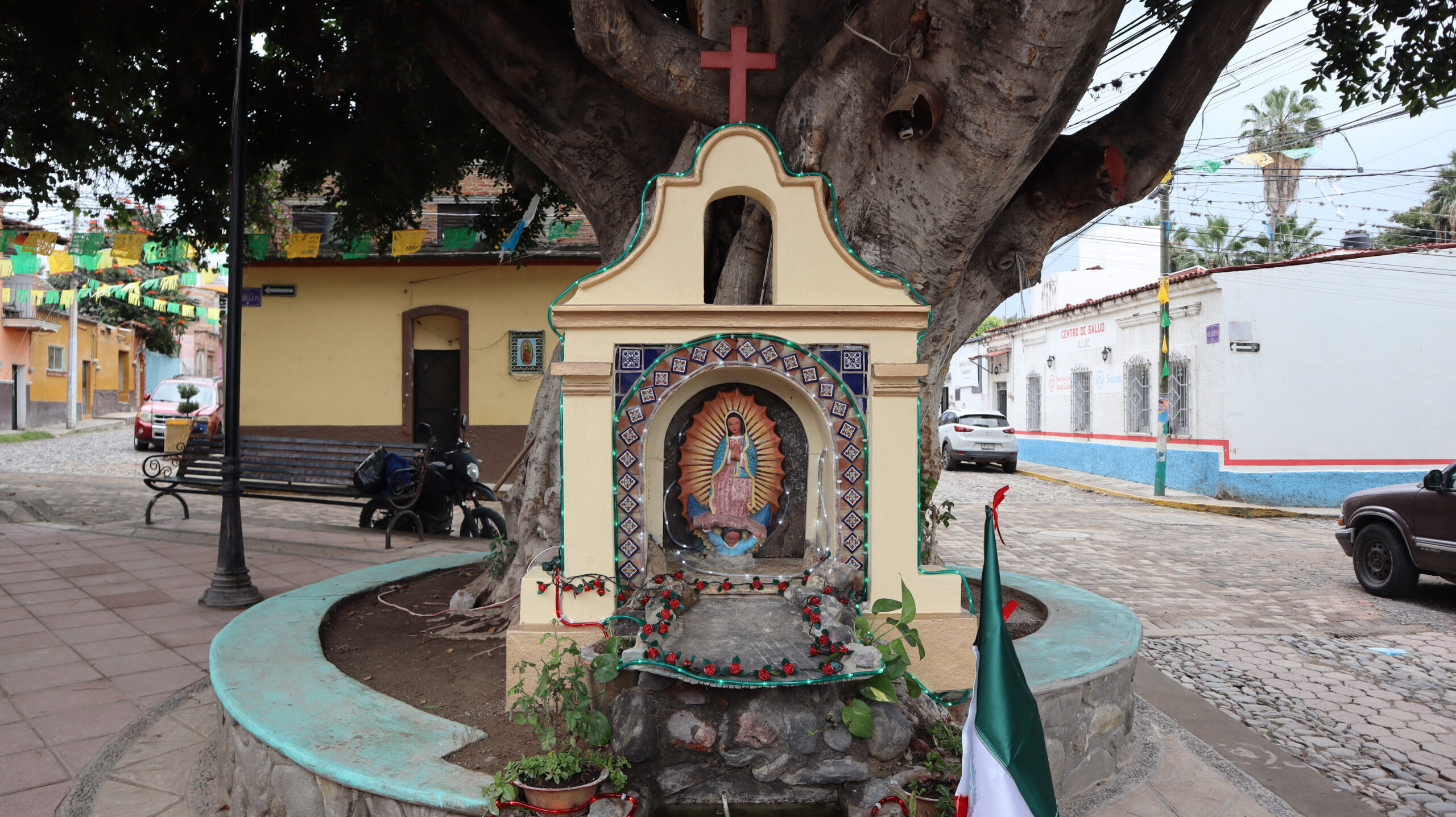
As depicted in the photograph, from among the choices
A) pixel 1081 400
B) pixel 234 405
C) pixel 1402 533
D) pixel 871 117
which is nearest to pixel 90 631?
pixel 234 405

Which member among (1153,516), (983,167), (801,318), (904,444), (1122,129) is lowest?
(1153,516)

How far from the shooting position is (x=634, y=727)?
9.39 ft

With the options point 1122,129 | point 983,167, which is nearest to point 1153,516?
point 1122,129

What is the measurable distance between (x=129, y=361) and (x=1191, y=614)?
4056cm

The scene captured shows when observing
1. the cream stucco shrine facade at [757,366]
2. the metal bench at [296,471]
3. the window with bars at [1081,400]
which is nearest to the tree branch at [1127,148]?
the cream stucco shrine facade at [757,366]

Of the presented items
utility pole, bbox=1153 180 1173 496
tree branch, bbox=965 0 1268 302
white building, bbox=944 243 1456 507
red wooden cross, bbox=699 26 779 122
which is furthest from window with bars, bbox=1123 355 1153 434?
red wooden cross, bbox=699 26 779 122

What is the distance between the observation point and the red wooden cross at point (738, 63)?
385cm

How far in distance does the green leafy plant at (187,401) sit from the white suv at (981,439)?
14.5 m

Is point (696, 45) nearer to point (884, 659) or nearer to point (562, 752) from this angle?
point (884, 659)

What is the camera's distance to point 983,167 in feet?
13.4

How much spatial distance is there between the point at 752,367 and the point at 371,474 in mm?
5706

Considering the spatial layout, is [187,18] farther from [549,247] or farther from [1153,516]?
[1153,516]

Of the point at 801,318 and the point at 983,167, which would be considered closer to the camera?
the point at 801,318

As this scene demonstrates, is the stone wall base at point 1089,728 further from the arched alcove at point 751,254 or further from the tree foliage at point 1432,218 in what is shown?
the tree foliage at point 1432,218
